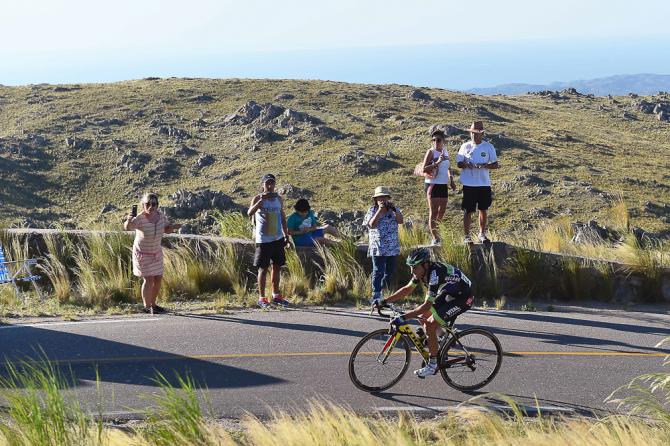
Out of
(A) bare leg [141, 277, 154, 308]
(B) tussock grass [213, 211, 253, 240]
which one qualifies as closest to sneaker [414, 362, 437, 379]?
(A) bare leg [141, 277, 154, 308]

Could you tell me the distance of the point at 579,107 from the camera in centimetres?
5441

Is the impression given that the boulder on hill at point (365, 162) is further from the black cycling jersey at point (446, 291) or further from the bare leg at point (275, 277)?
the black cycling jersey at point (446, 291)

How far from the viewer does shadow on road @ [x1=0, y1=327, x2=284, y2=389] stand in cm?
878

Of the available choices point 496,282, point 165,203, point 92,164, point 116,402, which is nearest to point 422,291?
point 496,282

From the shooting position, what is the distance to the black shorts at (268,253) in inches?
473

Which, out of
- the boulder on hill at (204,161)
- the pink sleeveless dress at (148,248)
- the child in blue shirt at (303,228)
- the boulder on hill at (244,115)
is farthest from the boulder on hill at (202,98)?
the pink sleeveless dress at (148,248)

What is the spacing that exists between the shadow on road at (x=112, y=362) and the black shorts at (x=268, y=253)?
207cm

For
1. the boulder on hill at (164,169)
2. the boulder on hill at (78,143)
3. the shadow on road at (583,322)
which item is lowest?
the shadow on road at (583,322)

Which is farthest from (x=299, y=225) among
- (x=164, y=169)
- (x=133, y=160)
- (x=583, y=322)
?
(x=133, y=160)

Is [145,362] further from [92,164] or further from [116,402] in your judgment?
[92,164]

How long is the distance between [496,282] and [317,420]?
6580 millimetres

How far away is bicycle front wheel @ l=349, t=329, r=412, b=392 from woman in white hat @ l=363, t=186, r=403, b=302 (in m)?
2.77

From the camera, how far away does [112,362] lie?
933 cm

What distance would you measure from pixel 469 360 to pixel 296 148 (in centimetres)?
2638
